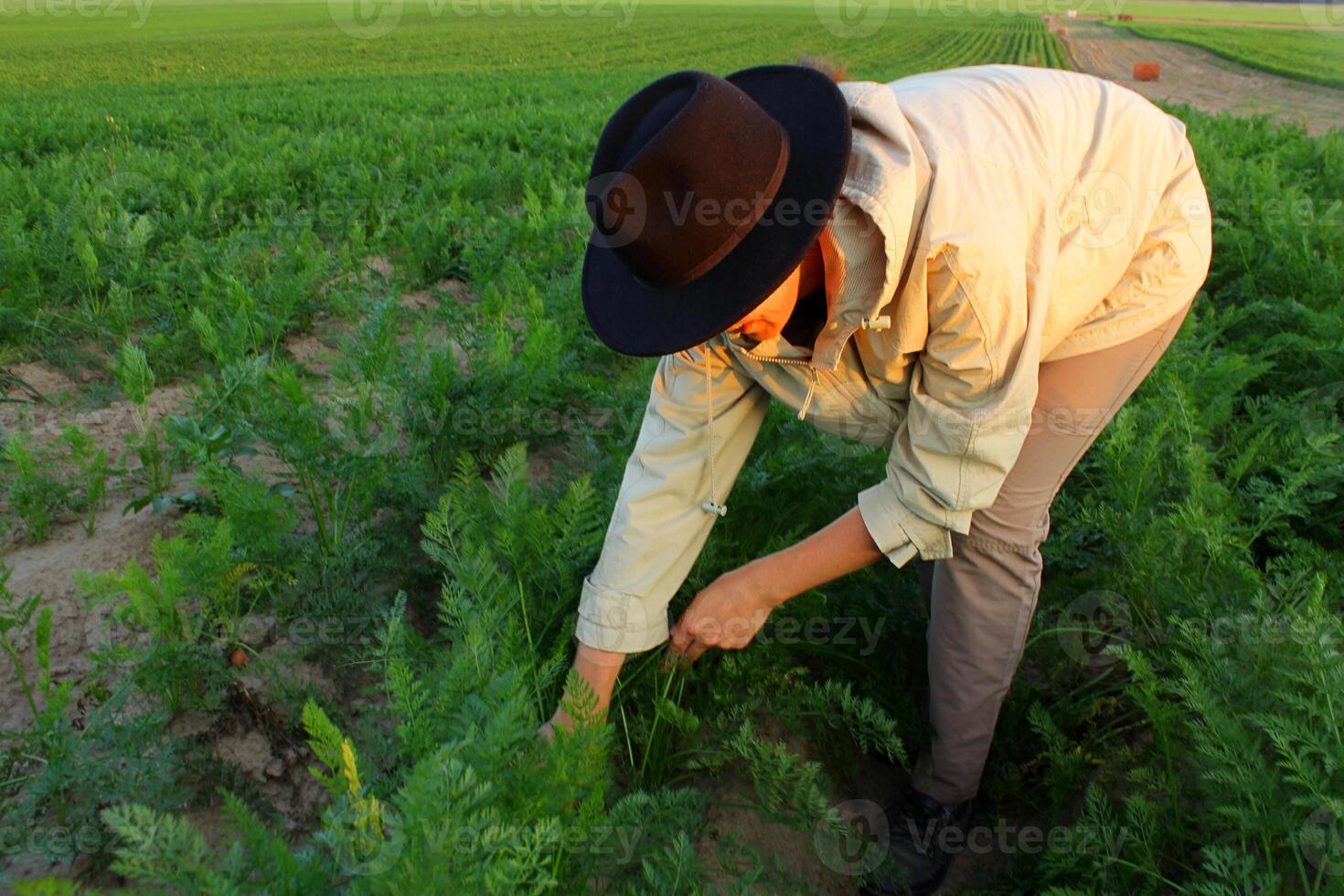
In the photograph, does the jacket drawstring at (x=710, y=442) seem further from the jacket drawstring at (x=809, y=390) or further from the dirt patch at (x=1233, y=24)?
the dirt patch at (x=1233, y=24)

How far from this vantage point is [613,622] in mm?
2045

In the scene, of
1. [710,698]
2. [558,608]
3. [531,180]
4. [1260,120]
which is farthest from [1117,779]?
[1260,120]

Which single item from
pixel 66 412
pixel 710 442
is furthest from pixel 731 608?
pixel 66 412

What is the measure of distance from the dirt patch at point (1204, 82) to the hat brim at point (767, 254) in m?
16.2

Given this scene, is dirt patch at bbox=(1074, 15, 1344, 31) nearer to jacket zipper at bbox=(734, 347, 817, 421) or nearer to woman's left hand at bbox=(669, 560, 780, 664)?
jacket zipper at bbox=(734, 347, 817, 421)

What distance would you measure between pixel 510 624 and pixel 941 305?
1107 millimetres

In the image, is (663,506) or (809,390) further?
(663,506)

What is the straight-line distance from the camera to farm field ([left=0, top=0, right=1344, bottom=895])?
5.75 ft

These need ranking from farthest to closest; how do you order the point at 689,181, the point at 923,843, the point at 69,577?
Result: the point at 69,577, the point at 923,843, the point at 689,181

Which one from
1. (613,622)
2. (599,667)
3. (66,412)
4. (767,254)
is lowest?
(66,412)

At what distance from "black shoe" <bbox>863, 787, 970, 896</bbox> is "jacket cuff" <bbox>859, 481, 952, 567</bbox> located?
844 mm

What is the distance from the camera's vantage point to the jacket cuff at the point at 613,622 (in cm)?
205

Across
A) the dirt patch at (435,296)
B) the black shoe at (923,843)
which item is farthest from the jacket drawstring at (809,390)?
the dirt patch at (435,296)

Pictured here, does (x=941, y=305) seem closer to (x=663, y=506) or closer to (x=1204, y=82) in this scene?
(x=663, y=506)
